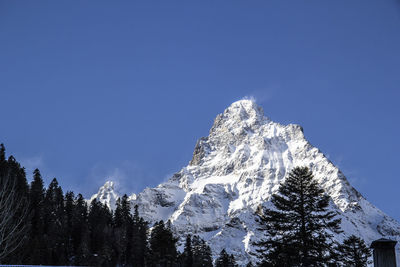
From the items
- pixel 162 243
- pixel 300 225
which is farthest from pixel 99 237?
pixel 300 225

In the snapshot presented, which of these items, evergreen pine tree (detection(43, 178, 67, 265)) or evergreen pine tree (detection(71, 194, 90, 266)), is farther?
evergreen pine tree (detection(71, 194, 90, 266))

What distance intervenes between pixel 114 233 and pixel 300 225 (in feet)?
228

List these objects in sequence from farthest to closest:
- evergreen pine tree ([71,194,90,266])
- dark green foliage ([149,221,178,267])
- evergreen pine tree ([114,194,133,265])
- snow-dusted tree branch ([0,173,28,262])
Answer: evergreen pine tree ([114,194,133,265]) < evergreen pine tree ([71,194,90,266]) < dark green foliage ([149,221,178,267]) < snow-dusted tree branch ([0,173,28,262])

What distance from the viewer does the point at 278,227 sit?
31.5 meters

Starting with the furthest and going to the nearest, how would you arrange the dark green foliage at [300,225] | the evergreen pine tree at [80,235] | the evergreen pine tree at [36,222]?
the evergreen pine tree at [80,235], the evergreen pine tree at [36,222], the dark green foliage at [300,225]

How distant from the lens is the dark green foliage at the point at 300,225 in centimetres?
2998

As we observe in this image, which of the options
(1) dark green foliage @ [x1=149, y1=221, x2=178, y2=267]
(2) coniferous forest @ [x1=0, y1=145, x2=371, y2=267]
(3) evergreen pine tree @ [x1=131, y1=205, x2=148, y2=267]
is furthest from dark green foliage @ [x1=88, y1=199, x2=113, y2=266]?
(1) dark green foliage @ [x1=149, y1=221, x2=178, y2=267]

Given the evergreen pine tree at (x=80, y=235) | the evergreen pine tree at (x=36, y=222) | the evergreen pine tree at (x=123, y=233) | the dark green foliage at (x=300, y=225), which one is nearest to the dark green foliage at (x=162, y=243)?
the evergreen pine tree at (x=123, y=233)

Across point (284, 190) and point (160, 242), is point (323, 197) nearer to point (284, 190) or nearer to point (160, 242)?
point (284, 190)

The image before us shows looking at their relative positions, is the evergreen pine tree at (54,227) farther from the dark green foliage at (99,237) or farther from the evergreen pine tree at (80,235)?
the dark green foliage at (99,237)

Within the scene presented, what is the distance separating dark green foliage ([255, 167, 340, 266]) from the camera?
2998 cm

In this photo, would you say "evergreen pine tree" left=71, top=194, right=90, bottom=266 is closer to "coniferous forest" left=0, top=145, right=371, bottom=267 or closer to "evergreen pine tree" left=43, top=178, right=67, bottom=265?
"coniferous forest" left=0, top=145, right=371, bottom=267

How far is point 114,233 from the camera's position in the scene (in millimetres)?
95062

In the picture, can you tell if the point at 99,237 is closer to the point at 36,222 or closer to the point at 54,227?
the point at 54,227
